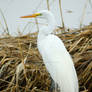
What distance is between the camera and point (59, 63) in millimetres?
1414

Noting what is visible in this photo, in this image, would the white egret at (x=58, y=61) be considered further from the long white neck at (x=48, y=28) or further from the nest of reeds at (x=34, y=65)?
the nest of reeds at (x=34, y=65)

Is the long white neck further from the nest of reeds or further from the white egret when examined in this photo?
the nest of reeds

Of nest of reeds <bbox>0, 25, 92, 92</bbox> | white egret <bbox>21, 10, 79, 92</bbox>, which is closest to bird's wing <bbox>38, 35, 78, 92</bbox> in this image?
white egret <bbox>21, 10, 79, 92</bbox>

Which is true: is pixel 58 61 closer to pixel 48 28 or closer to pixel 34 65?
pixel 48 28

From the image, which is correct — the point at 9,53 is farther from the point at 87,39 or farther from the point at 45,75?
the point at 87,39

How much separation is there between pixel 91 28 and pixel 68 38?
0.18 metres

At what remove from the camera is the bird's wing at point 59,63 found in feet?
4.58

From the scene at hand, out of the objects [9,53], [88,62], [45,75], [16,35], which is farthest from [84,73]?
[16,35]

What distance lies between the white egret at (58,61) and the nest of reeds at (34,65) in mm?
161

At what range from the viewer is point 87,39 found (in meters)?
1.79

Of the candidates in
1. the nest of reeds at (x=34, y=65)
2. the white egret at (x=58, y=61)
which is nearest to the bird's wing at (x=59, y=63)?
the white egret at (x=58, y=61)

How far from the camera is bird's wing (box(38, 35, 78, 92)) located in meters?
1.40

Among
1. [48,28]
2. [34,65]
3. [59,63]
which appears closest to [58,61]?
[59,63]

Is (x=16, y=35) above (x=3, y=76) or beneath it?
above
